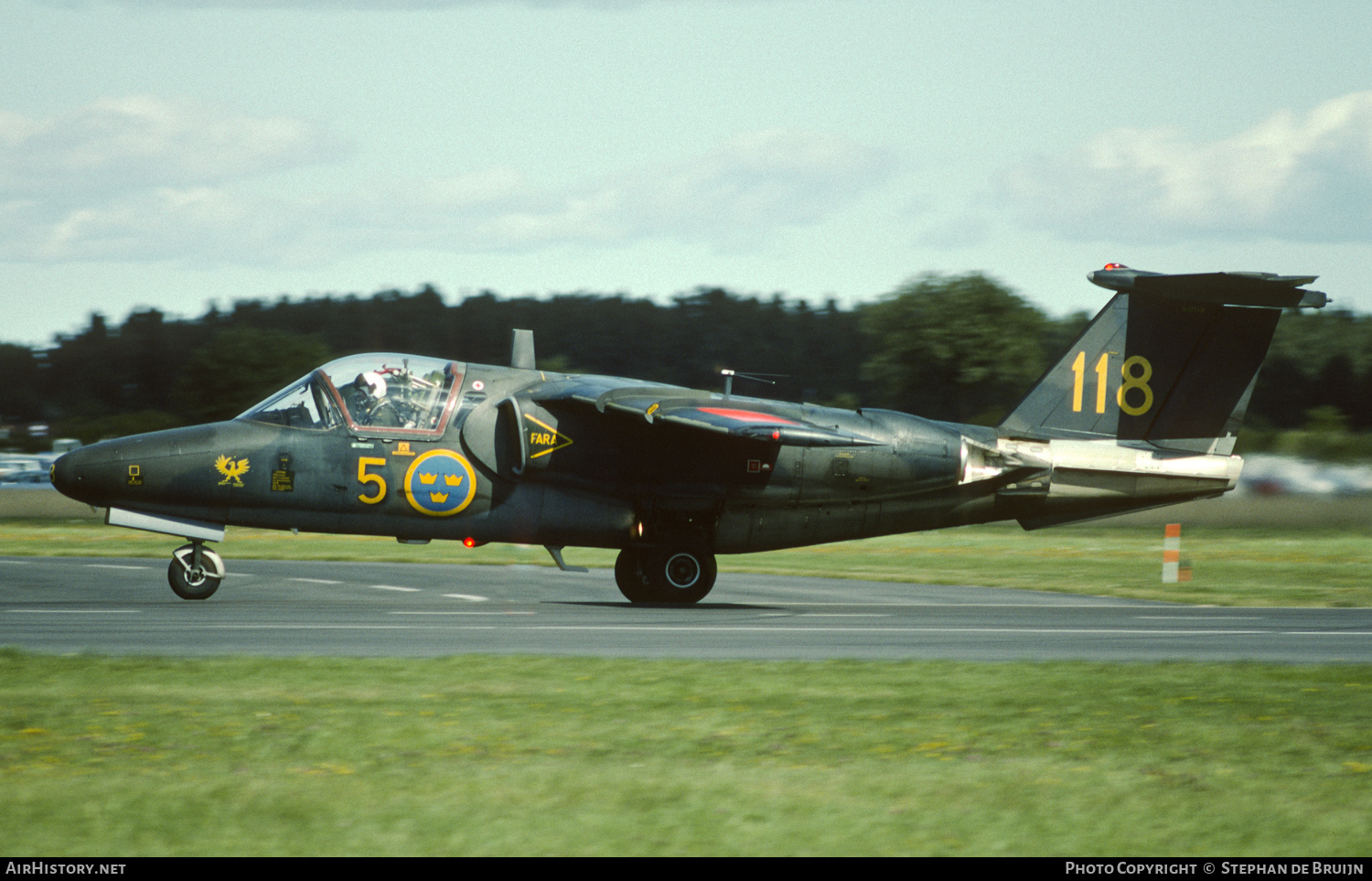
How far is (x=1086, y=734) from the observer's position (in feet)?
25.2

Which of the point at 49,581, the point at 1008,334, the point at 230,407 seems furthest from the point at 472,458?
the point at 1008,334

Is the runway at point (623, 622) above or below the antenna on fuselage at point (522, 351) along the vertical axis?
below

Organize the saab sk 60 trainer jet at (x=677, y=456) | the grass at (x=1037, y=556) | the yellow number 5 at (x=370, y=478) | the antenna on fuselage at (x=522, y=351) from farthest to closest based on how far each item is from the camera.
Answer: the grass at (x=1037, y=556) → the antenna on fuselage at (x=522, y=351) → the yellow number 5 at (x=370, y=478) → the saab sk 60 trainer jet at (x=677, y=456)

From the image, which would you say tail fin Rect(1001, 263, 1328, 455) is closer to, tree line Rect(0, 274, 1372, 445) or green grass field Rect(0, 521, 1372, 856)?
green grass field Rect(0, 521, 1372, 856)

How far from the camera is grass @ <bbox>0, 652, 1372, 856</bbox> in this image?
18.1 ft

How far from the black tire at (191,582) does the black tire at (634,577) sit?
528 cm

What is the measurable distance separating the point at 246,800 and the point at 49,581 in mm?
15292

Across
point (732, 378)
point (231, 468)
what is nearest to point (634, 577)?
point (732, 378)

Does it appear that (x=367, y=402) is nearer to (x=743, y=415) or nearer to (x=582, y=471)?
(x=582, y=471)

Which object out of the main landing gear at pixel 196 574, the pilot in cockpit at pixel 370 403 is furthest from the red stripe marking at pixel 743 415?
the main landing gear at pixel 196 574

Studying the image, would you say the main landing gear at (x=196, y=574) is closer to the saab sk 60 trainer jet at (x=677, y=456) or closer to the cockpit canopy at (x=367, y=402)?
the saab sk 60 trainer jet at (x=677, y=456)

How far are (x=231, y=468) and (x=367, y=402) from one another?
188cm

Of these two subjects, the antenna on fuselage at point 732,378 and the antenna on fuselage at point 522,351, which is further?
the antenna on fuselage at point 522,351

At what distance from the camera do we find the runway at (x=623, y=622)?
38.1 ft
